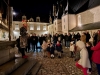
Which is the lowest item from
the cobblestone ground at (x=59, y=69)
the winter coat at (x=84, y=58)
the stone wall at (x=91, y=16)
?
the cobblestone ground at (x=59, y=69)

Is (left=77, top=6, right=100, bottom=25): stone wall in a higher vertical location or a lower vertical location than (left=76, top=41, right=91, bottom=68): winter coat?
higher

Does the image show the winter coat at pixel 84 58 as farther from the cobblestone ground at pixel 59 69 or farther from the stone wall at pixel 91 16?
the stone wall at pixel 91 16

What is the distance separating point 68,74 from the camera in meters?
7.89

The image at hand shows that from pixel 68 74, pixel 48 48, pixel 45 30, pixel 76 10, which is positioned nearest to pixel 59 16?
pixel 76 10

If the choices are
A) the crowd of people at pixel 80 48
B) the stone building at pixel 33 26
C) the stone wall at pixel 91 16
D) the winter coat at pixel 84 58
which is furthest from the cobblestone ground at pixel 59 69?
the stone building at pixel 33 26

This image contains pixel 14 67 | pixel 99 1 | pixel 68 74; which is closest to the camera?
pixel 14 67

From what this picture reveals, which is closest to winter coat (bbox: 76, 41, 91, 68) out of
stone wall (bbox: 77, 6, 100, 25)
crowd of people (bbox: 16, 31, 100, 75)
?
crowd of people (bbox: 16, 31, 100, 75)

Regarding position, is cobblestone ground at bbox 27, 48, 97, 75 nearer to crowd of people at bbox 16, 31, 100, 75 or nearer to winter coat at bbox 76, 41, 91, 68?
crowd of people at bbox 16, 31, 100, 75

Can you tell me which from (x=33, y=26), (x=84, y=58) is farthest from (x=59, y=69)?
(x=33, y=26)

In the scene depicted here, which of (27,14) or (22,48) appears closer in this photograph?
(22,48)

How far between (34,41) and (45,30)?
4898 centimetres

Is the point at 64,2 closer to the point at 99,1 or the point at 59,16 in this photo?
the point at 59,16

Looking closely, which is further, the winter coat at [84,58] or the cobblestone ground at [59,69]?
the cobblestone ground at [59,69]

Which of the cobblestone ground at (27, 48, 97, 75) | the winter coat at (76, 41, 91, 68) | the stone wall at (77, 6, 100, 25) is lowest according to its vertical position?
the cobblestone ground at (27, 48, 97, 75)
